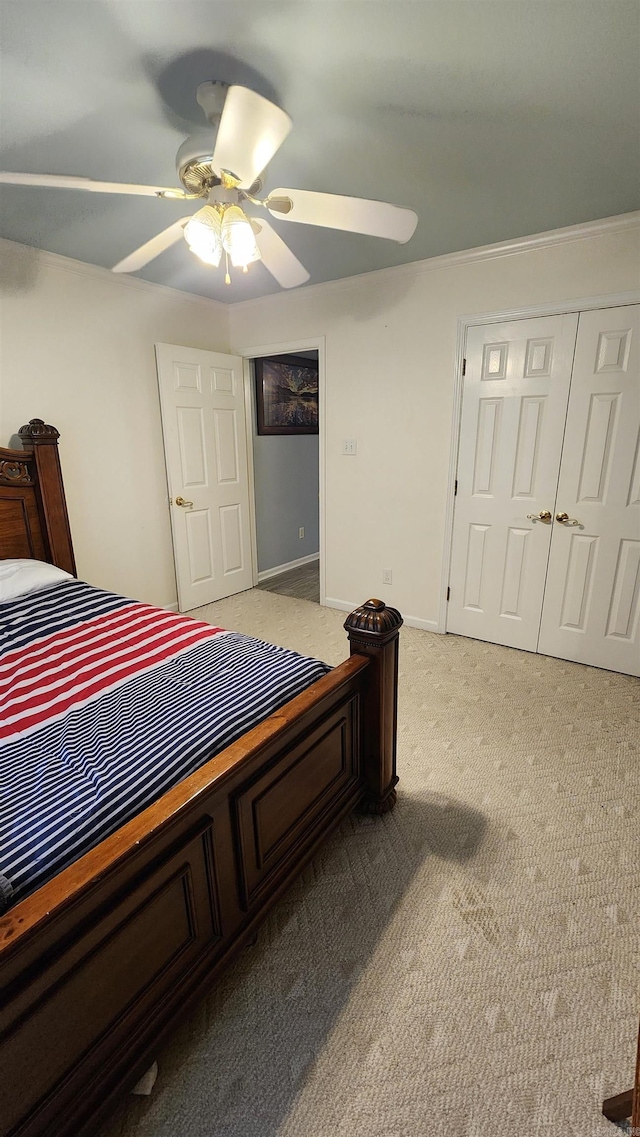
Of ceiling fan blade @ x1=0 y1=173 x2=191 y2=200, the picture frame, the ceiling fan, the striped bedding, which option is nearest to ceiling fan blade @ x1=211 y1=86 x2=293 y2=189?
the ceiling fan

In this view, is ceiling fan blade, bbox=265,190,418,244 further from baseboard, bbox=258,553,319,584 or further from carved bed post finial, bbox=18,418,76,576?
baseboard, bbox=258,553,319,584

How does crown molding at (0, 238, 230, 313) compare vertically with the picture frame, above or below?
above

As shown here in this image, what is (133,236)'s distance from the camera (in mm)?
2438

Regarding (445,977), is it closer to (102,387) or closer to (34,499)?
(34,499)

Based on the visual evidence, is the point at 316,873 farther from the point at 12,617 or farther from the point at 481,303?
the point at 481,303

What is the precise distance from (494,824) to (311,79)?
2.47 metres

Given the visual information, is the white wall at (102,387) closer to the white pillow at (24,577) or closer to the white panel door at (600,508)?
the white pillow at (24,577)

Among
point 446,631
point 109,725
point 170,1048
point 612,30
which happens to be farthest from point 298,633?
point 612,30

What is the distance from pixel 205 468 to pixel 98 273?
136 cm

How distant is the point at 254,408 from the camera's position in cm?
421

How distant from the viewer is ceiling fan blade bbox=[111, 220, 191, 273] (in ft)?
5.39

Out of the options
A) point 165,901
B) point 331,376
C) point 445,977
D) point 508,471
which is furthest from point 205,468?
point 445,977

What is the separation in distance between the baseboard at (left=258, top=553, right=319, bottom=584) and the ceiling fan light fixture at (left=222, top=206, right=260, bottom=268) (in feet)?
10.8

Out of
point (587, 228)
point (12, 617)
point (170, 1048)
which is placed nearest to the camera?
point (170, 1048)
